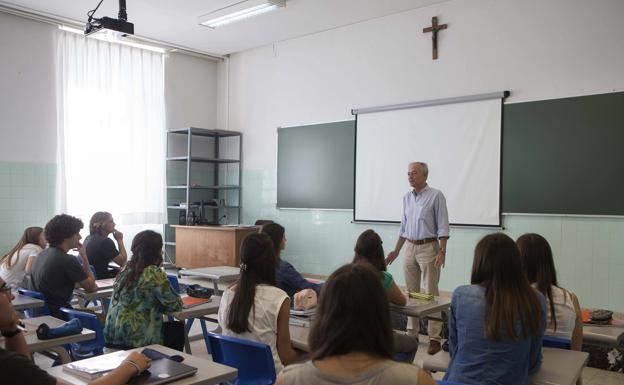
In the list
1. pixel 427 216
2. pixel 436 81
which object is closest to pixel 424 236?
pixel 427 216

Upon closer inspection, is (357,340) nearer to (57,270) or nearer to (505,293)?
(505,293)

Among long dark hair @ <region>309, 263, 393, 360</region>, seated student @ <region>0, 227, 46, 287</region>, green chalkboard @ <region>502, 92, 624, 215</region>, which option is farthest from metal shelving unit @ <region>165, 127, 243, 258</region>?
long dark hair @ <region>309, 263, 393, 360</region>

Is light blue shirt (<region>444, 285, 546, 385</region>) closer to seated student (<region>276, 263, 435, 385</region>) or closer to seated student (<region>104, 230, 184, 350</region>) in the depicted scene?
seated student (<region>276, 263, 435, 385</region>)

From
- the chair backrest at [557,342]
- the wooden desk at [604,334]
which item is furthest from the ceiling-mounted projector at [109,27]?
the wooden desk at [604,334]

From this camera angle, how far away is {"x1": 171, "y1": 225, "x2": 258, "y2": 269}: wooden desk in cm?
726

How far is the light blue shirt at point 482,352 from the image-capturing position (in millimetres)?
2074

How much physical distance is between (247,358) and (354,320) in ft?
4.13

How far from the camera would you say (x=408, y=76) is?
6.57 metres

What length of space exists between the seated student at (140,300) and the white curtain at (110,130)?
4.78 meters

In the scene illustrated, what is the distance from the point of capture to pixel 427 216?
5055 mm

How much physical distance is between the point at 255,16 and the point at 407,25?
1917 mm

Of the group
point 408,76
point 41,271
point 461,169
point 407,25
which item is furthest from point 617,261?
point 41,271

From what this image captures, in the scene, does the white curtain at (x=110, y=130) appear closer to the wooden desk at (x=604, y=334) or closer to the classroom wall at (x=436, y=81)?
the classroom wall at (x=436, y=81)

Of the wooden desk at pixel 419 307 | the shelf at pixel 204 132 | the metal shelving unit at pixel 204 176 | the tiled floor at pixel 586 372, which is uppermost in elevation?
the shelf at pixel 204 132
